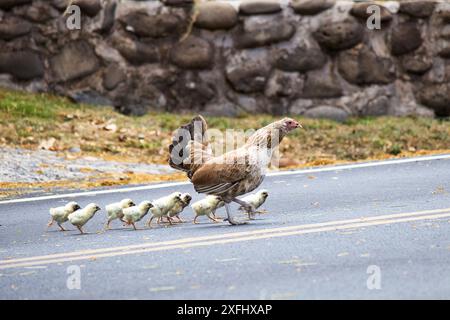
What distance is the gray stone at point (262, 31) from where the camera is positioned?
1557 centimetres

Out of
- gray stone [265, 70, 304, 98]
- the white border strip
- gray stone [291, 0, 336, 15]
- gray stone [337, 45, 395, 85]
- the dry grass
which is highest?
gray stone [291, 0, 336, 15]

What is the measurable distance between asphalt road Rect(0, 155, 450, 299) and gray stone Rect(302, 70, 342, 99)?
4.25 m

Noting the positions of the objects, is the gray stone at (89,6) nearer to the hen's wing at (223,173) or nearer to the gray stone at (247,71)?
the gray stone at (247,71)

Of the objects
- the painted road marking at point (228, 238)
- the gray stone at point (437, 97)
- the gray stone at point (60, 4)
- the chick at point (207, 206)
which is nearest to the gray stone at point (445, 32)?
the gray stone at point (437, 97)

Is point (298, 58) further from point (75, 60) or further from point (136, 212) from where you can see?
point (136, 212)

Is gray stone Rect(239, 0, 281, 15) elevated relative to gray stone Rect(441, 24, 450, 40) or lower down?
elevated

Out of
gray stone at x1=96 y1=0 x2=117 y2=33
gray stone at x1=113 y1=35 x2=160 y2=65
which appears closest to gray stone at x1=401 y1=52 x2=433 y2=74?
gray stone at x1=113 y1=35 x2=160 y2=65

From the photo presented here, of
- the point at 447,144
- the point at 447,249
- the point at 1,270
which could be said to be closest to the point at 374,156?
the point at 447,144

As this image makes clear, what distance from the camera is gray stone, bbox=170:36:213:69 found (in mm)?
15570

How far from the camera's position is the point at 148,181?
12.7 metres

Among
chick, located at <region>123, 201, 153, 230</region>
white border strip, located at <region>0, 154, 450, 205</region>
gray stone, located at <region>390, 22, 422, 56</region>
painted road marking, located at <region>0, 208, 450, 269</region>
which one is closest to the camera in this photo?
painted road marking, located at <region>0, 208, 450, 269</region>

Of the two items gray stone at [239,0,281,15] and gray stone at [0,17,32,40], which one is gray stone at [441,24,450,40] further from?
gray stone at [0,17,32,40]

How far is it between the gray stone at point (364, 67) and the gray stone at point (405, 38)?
23 centimetres

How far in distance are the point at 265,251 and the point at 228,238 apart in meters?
0.72
